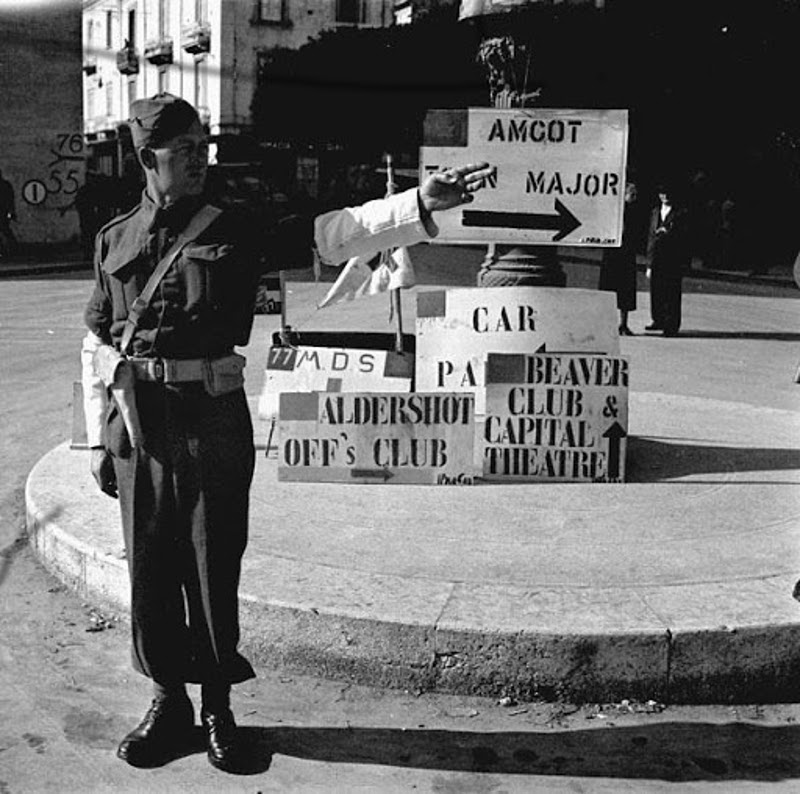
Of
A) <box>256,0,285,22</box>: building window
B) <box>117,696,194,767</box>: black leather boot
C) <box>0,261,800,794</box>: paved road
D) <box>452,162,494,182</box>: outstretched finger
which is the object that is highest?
<box>256,0,285,22</box>: building window

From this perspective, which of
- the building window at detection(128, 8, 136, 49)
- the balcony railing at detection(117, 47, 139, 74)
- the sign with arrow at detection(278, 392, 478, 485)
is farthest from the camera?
the building window at detection(128, 8, 136, 49)

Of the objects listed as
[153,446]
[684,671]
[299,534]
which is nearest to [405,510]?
[299,534]

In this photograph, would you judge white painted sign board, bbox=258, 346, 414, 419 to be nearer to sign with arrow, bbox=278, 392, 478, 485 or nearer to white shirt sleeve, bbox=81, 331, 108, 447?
sign with arrow, bbox=278, 392, 478, 485

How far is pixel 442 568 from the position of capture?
16.8 ft

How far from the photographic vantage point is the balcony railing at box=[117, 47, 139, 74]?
62.0 metres

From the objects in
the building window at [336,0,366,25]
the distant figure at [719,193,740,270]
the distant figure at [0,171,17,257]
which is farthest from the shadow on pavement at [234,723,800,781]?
the building window at [336,0,366,25]

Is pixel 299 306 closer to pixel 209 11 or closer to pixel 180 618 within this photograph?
pixel 180 618

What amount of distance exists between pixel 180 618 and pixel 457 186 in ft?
5.24

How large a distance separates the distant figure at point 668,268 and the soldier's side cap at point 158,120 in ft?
36.8

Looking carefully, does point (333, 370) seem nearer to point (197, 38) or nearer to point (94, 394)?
point (94, 394)

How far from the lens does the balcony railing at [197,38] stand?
5528 centimetres

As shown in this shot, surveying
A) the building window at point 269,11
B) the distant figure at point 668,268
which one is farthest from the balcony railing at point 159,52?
the distant figure at point 668,268

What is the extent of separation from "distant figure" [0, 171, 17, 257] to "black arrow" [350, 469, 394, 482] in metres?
21.2

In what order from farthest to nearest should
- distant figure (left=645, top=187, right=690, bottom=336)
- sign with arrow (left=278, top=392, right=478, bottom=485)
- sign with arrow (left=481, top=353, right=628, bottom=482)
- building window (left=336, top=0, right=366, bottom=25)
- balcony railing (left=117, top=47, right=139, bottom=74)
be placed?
1. balcony railing (left=117, top=47, right=139, bottom=74)
2. building window (left=336, top=0, right=366, bottom=25)
3. distant figure (left=645, top=187, right=690, bottom=336)
4. sign with arrow (left=481, top=353, right=628, bottom=482)
5. sign with arrow (left=278, top=392, right=478, bottom=485)
